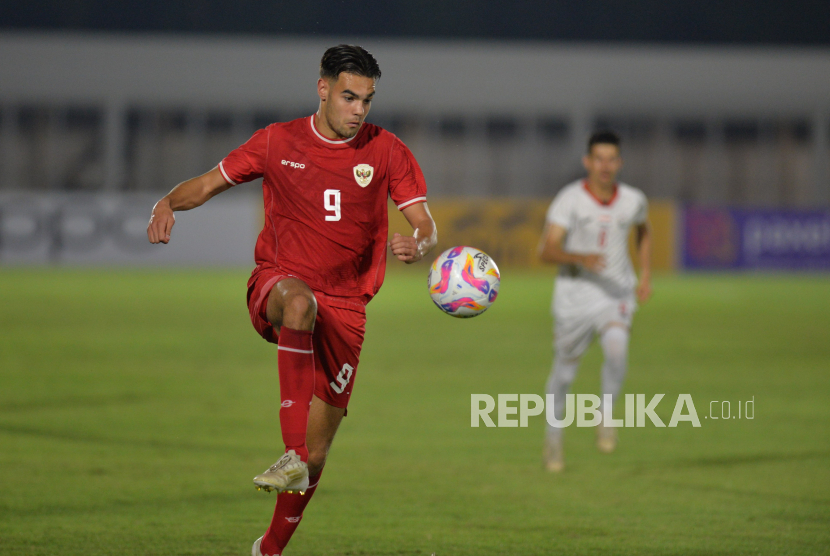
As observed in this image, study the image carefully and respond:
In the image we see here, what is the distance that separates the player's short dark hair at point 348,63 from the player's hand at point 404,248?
75 cm

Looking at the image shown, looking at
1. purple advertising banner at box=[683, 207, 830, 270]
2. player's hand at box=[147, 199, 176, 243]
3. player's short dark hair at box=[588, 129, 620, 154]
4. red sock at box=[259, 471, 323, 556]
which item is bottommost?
red sock at box=[259, 471, 323, 556]

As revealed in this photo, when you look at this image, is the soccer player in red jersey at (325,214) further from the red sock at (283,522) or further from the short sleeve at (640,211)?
the short sleeve at (640,211)

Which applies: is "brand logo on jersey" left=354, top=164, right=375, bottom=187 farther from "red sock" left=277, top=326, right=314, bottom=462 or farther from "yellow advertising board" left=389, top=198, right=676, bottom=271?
"yellow advertising board" left=389, top=198, right=676, bottom=271

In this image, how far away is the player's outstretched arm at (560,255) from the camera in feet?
23.6

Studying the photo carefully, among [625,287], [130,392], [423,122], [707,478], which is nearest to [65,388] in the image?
[130,392]

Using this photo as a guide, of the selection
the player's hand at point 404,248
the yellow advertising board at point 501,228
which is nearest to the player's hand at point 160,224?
the player's hand at point 404,248

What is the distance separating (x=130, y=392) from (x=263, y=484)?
6.51 metres

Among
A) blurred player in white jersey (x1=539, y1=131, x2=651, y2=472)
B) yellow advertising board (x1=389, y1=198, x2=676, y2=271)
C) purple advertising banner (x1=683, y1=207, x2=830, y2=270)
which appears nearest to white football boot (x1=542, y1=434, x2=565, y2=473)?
blurred player in white jersey (x1=539, y1=131, x2=651, y2=472)

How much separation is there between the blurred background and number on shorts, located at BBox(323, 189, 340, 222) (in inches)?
1141

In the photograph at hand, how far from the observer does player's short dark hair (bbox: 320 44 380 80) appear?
4.68 metres

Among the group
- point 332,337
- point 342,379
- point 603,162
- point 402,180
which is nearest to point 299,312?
point 332,337

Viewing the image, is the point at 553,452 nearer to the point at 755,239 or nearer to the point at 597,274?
the point at 597,274

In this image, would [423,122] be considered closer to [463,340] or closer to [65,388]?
[463,340]

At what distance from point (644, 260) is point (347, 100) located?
4266 mm
